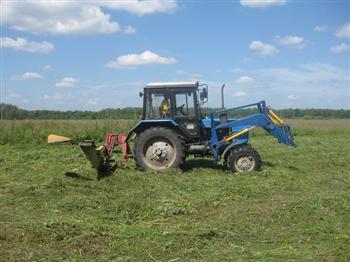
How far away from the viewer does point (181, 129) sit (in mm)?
11844

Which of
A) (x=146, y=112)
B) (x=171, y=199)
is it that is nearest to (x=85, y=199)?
(x=171, y=199)

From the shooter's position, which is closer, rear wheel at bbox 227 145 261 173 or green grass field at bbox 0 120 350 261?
green grass field at bbox 0 120 350 261

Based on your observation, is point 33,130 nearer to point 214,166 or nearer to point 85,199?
point 214,166

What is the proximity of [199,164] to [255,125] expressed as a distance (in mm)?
2066

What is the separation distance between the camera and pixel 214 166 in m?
12.7

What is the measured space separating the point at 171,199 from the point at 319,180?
4.00 m

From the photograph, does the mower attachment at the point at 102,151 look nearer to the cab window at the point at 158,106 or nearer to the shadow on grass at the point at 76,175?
the shadow on grass at the point at 76,175

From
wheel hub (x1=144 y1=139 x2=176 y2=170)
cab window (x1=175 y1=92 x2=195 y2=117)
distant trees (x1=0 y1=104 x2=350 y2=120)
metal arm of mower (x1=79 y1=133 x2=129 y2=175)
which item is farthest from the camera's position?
distant trees (x1=0 y1=104 x2=350 y2=120)

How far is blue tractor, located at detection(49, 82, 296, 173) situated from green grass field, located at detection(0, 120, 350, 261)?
22.5 inches

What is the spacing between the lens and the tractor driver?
466 inches

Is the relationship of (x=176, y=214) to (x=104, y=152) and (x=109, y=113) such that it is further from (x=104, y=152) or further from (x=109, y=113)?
(x=109, y=113)

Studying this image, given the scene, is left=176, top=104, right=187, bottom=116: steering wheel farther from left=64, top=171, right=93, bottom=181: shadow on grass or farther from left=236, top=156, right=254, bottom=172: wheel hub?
left=64, top=171, right=93, bottom=181: shadow on grass

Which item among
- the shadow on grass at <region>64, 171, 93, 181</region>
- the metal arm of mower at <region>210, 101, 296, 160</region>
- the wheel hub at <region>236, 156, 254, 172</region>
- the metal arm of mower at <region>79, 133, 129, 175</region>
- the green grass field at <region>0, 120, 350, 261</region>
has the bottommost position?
the green grass field at <region>0, 120, 350, 261</region>

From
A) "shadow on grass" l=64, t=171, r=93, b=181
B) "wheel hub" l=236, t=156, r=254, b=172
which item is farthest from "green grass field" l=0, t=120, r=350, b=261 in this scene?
"wheel hub" l=236, t=156, r=254, b=172
